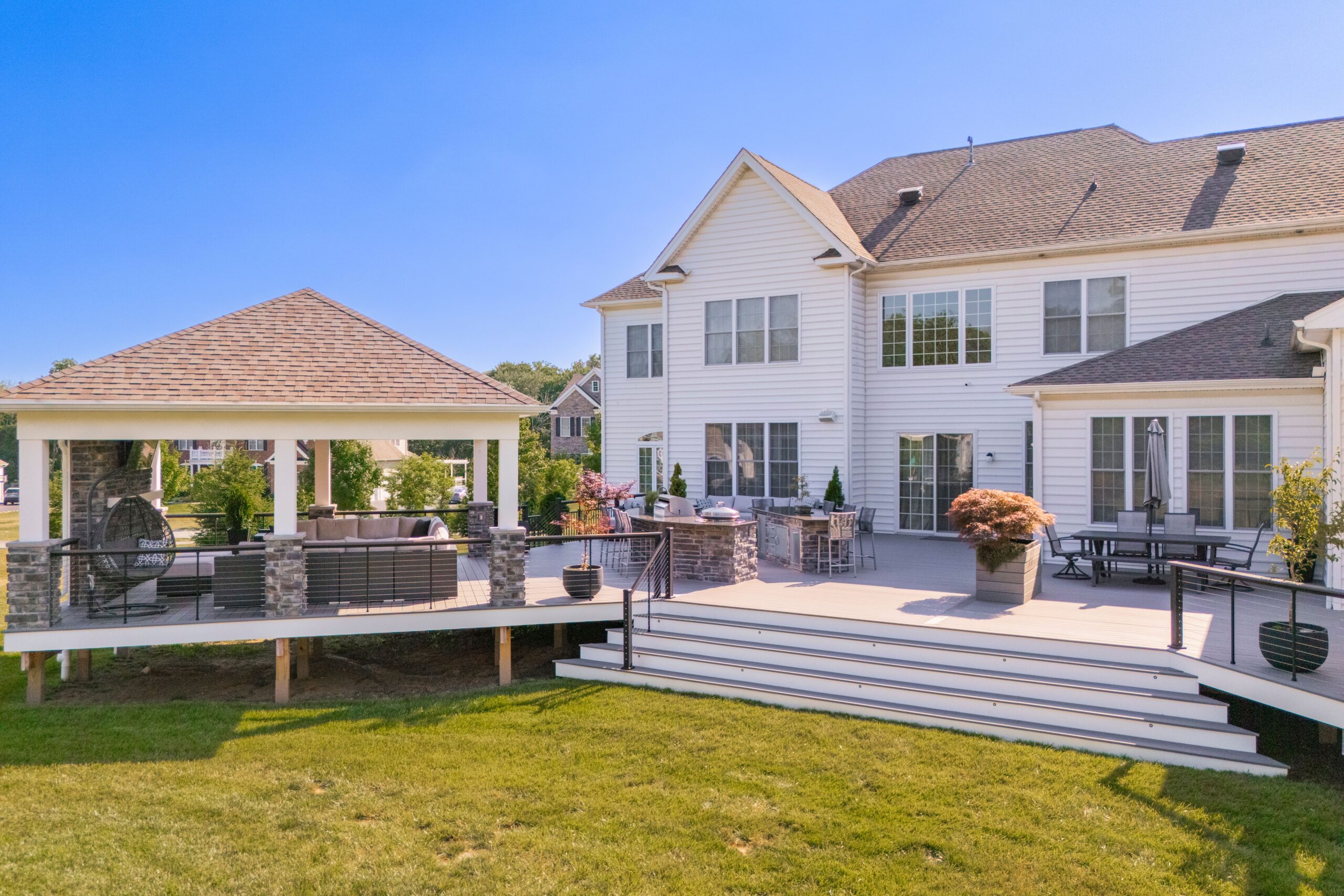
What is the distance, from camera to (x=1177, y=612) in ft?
24.5

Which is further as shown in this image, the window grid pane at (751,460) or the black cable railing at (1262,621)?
the window grid pane at (751,460)

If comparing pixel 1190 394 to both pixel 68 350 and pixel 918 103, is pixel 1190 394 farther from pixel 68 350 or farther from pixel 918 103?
pixel 68 350

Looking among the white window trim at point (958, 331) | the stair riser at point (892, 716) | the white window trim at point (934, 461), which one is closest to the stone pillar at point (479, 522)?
the stair riser at point (892, 716)

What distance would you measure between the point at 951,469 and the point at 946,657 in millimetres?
9312

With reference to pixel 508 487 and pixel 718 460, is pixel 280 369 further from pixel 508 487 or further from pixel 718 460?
pixel 718 460

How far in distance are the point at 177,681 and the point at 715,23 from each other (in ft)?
50.0

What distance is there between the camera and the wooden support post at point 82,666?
10.3 m

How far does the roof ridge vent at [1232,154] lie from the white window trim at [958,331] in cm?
510

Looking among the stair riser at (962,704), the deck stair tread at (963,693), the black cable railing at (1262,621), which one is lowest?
the stair riser at (962,704)

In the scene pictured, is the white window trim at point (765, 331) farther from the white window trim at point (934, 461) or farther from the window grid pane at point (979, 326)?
the window grid pane at point (979, 326)

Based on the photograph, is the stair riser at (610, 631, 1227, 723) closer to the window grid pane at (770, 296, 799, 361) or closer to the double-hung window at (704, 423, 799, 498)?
the double-hung window at (704, 423, 799, 498)

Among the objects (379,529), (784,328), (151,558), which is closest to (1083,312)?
(784,328)

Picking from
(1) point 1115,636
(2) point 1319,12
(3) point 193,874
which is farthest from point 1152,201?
(3) point 193,874

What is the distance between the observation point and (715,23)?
52.2 feet
